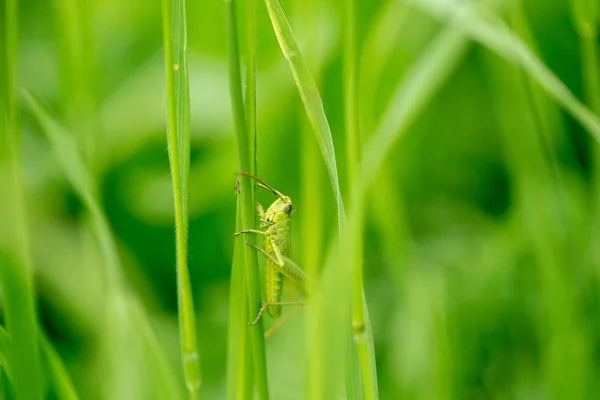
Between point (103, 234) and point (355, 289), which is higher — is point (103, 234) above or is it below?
above

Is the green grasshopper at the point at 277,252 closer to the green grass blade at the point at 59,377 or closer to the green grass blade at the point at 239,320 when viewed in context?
the green grass blade at the point at 239,320

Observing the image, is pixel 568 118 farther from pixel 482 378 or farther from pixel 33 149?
pixel 33 149

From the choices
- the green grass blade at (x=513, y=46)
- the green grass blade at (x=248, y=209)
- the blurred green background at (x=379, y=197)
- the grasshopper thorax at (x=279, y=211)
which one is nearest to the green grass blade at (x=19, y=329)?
the green grass blade at (x=248, y=209)

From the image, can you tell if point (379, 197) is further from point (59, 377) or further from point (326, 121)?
point (59, 377)

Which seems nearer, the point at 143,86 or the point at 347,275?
the point at 347,275

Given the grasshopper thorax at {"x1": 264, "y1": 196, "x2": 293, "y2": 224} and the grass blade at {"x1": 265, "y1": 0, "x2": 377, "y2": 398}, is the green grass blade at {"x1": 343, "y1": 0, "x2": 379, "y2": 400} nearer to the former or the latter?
the grass blade at {"x1": 265, "y1": 0, "x2": 377, "y2": 398}

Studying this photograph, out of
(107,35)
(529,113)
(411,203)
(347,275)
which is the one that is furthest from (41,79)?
(347,275)

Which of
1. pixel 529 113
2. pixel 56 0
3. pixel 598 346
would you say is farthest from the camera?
pixel 529 113

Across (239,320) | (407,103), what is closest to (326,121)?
(239,320)
